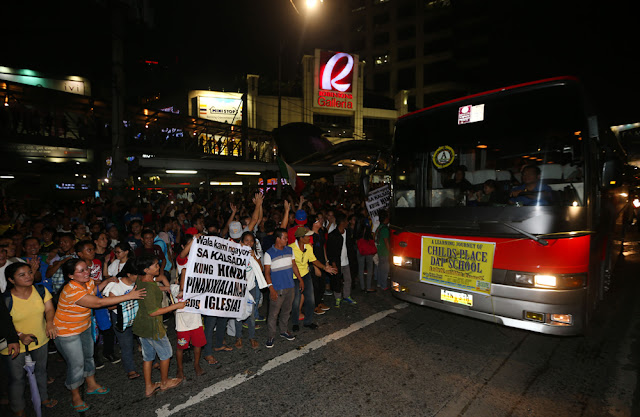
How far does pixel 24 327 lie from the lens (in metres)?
3.40

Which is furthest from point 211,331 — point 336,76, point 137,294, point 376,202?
point 336,76

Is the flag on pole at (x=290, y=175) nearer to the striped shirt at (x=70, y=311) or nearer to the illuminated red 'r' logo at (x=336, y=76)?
the striped shirt at (x=70, y=311)

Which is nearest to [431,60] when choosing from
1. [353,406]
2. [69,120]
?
[69,120]

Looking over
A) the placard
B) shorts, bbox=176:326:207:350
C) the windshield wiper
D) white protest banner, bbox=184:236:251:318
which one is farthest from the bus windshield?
shorts, bbox=176:326:207:350

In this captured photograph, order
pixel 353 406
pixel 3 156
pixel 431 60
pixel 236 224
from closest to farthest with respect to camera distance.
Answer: pixel 353 406
pixel 236 224
pixel 3 156
pixel 431 60

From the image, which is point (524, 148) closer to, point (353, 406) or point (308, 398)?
point (353, 406)

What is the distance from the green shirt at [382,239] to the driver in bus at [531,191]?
3.61 metres

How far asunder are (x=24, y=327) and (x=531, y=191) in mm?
5876

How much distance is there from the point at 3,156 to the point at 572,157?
1982 cm

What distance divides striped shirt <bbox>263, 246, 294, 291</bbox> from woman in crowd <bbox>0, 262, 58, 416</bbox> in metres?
2.60

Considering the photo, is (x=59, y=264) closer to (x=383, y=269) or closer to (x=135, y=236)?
(x=135, y=236)

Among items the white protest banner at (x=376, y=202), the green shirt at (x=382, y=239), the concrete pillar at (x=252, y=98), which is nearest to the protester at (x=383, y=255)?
the green shirt at (x=382, y=239)

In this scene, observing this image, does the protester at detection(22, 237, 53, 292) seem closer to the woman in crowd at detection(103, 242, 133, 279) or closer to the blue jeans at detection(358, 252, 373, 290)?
the woman in crowd at detection(103, 242, 133, 279)

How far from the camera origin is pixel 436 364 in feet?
14.4
